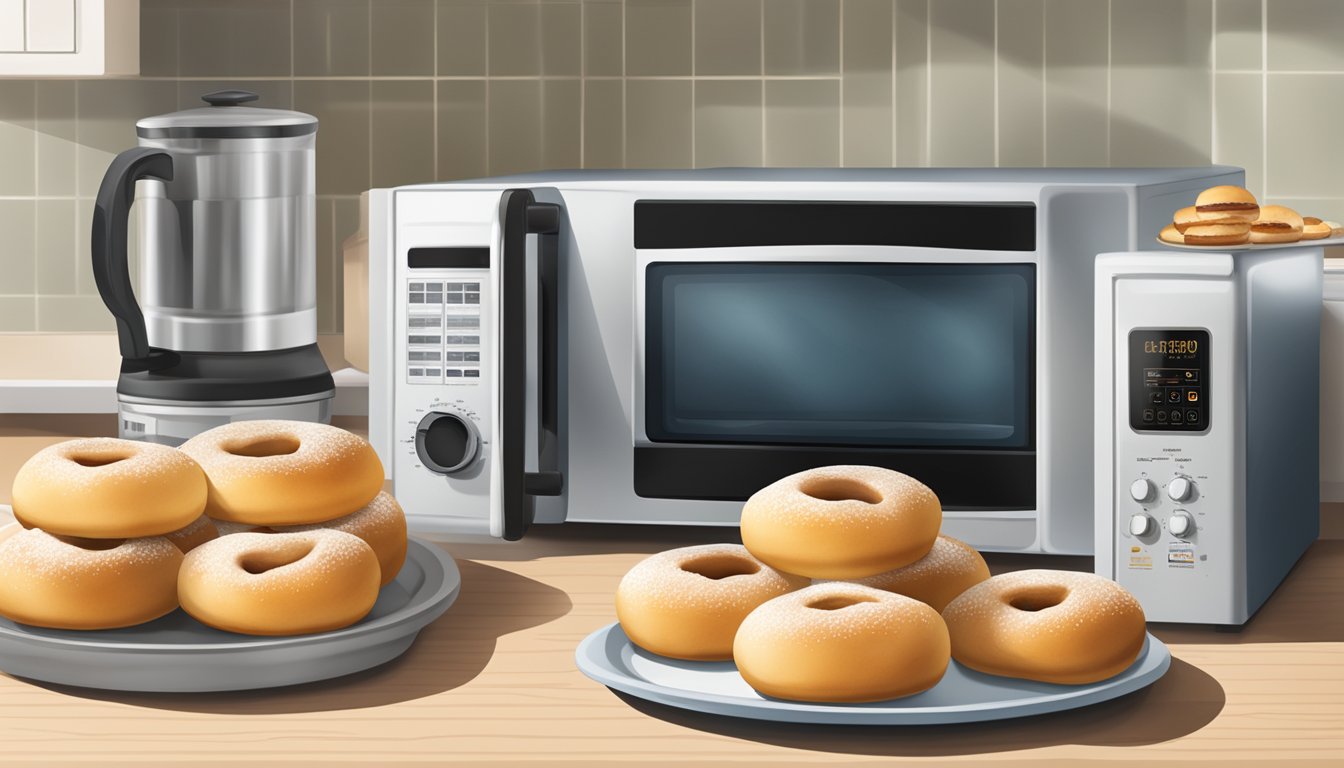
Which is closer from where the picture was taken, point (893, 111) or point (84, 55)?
point (84, 55)

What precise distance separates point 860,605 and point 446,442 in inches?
19.3

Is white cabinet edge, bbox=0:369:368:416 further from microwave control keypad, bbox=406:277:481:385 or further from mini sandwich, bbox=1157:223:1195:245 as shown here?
mini sandwich, bbox=1157:223:1195:245

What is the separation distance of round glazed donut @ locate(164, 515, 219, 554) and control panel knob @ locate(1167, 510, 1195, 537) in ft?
1.84

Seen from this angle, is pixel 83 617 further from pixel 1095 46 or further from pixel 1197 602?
pixel 1095 46

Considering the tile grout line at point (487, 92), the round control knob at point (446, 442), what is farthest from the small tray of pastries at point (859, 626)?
the tile grout line at point (487, 92)

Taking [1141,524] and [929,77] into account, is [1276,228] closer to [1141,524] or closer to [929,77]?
[1141,524]

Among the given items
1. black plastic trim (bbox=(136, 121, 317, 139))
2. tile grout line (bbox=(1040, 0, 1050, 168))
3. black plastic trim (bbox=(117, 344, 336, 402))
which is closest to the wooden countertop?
black plastic trim (bbox=(117, 344, 336, 402))

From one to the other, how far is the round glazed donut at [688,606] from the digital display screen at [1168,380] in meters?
0.25

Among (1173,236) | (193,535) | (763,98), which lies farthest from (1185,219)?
(763,98)

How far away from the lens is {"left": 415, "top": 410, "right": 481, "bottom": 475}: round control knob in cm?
106

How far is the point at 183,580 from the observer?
2.38 feet

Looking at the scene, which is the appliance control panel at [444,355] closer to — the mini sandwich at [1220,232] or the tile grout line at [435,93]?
the mini sandwich at [1220,232]

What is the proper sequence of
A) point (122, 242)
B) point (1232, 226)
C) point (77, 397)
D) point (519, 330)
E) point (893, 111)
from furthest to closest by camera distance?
point (893, 111) → point (77, 397) → point (122, 242) → point (519, 330) → point (1232, 226)

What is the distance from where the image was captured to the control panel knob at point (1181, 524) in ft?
2.64
